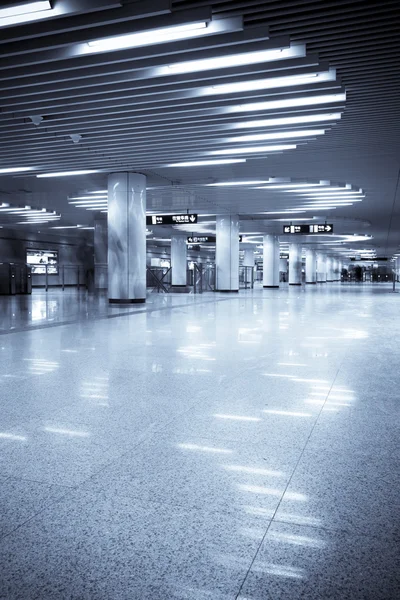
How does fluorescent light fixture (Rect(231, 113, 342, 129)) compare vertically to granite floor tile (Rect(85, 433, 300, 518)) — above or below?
above

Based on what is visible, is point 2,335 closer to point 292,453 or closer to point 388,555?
point 292,453

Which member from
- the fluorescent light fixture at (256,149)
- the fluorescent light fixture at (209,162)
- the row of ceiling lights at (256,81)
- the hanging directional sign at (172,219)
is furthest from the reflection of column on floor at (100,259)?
the row of ceiling lights at (256,81)

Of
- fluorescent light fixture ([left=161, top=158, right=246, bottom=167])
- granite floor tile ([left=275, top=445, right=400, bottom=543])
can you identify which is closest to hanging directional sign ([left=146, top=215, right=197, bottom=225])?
fluorescent light fixture ([left=161, top=158, right=246, bottom=167])

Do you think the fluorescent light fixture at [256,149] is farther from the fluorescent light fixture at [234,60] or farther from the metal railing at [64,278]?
the metal railing at [64,278]

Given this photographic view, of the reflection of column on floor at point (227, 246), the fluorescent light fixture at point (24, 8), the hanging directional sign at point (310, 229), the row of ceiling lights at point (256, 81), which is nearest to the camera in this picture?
the fluorescent light fixture at point (24, 8)

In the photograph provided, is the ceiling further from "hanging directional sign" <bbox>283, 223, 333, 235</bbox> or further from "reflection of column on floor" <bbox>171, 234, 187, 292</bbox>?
"reflection of column on floor" <bbox>171, 234, 187, 292</bbox>

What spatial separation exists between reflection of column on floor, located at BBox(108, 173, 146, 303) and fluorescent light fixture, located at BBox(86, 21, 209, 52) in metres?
9.64

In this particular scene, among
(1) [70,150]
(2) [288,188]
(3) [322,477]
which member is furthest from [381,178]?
(3) [322,477]

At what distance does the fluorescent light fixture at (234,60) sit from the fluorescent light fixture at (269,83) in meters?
0.75

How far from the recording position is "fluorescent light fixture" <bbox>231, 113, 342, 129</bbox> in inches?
417

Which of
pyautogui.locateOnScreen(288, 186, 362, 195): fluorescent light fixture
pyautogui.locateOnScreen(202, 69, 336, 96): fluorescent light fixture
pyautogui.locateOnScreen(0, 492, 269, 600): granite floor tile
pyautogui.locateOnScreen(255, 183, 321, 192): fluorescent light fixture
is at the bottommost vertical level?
pyautogui.locateOnScreen(0, 492, 269, 600): granite floor tile

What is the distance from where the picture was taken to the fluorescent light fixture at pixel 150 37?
705cm

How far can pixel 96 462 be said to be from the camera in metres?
2.80

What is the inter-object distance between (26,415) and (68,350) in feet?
11.2
